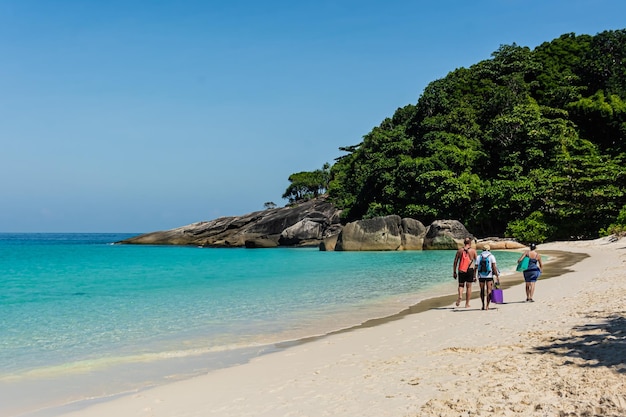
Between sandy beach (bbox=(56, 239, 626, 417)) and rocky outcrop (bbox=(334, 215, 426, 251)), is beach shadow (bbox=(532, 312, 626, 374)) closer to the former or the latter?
sandy beach (bbox=(56, 239, 626, 417))

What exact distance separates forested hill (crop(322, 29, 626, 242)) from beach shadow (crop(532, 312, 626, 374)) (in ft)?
105

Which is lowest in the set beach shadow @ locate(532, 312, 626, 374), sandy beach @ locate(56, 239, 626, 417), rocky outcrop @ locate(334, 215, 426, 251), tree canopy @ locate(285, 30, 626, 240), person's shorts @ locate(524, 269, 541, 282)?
sandy beach @ locate(56, 239, 626, 417)

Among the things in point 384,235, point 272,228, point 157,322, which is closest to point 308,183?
point 272,228

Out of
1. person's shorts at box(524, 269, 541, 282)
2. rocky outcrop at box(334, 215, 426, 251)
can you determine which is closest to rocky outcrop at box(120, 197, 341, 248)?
rocky outcrop at box(334, 215, 426, 251)

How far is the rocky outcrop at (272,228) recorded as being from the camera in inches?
2309

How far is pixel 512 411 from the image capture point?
186 inches

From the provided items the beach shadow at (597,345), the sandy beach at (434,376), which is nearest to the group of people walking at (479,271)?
the sandy beach at (434,376)

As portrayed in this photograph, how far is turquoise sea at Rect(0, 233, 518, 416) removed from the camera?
7516mm

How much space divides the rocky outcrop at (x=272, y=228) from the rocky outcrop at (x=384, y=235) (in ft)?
46.4

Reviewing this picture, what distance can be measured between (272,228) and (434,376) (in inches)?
2205

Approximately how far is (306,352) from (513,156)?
40237mm

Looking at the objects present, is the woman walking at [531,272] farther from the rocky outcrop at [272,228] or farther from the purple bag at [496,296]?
the rocky outcrop at [272,228]

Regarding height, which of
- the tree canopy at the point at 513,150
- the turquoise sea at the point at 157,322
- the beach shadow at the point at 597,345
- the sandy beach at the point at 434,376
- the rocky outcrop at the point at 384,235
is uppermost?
the tree canopy at the point at 513,150

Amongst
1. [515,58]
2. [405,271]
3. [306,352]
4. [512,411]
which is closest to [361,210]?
[515,58]
